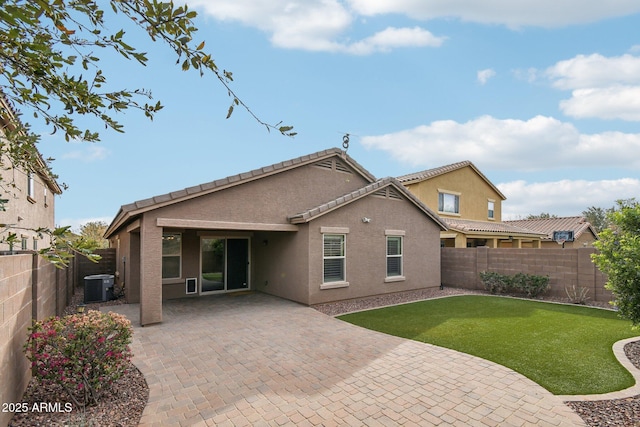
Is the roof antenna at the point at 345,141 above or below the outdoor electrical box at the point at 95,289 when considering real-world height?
above

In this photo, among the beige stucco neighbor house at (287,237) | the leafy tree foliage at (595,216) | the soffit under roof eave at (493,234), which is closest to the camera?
the beige stucco neighbor house at (287,237)

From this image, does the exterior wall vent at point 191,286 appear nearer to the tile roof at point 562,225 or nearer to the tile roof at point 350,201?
the tile roof at point 350,201

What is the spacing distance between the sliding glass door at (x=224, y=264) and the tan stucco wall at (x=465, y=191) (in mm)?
12558

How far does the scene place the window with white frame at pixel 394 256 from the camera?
14.3m

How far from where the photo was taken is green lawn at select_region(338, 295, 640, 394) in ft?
19.3

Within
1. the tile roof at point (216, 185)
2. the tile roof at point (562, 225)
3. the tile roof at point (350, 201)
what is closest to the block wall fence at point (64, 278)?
the tile roof at point (216, 185)

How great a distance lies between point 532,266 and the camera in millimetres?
14156

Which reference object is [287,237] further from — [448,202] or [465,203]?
[465,203]

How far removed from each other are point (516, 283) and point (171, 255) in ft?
48.6

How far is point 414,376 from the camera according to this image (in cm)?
587

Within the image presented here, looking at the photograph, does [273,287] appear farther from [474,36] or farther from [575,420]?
[474,36]

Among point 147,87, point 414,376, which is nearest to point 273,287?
point 414,376

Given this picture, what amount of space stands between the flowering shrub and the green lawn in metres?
6.37

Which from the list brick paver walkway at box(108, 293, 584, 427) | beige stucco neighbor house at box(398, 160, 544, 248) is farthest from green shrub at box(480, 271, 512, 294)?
brick paver walkway at box(108, 293, 584, 427)
